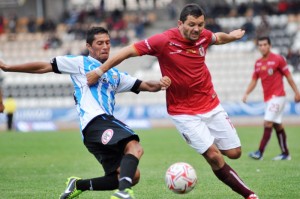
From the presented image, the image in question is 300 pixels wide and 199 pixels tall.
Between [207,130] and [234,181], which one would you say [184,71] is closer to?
[207,130]

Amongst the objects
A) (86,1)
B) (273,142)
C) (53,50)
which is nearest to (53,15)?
(86,1)

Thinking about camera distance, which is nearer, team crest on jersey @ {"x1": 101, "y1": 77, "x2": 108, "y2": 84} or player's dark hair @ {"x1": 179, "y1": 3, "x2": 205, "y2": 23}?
team crest on jersey @ {"x1": 101, "y1": 77, "x2": 108, "y2": 84}

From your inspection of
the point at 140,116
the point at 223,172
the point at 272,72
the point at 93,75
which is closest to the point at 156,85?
the point at 93,75

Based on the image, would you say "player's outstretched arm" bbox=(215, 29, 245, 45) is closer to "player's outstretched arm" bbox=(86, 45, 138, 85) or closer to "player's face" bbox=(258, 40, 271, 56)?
"player's outstretched arm" bbox=(86, 45, 138, 85)

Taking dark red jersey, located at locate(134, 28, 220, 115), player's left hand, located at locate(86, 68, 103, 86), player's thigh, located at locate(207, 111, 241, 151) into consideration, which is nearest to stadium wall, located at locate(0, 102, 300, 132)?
player's thigh, located at locate(207, 111, 241, 151)

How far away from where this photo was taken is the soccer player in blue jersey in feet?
27.1

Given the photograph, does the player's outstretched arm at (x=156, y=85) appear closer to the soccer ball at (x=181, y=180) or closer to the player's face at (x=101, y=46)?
the player's face at (x=101, y=46)

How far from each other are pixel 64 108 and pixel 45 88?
16.8 feet

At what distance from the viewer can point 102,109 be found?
8.49m

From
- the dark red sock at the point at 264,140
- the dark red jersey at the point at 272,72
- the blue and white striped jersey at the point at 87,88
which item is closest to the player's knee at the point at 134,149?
the blue and white striped jersey at the point at 87,88

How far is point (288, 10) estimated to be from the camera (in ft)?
129

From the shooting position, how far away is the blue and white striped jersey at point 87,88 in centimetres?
847

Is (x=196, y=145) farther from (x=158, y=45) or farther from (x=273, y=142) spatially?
(x=273, y=142)

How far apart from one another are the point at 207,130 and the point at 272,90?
7.08m
